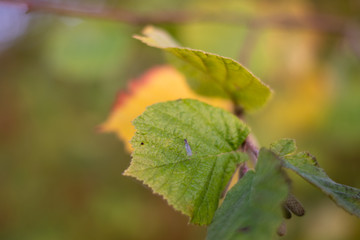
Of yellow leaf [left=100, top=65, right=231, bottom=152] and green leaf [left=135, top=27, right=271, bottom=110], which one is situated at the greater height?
green leaf [left=135, top=27, right=271, bottom=110]

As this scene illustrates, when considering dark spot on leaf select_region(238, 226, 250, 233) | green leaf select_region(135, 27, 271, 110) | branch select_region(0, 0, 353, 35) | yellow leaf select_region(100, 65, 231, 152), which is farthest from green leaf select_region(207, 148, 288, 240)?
branch select_region(0, 0, 353, 35)

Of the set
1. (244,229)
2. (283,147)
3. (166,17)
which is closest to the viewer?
(244,229)

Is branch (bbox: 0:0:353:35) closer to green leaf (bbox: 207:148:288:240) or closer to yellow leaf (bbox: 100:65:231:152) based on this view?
yellow leaf (bbox: 100:65:231:152)

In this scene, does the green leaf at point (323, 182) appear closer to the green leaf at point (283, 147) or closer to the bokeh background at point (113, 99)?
the green leaf at point (283, 147)

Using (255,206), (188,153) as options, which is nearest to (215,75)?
(188,153)

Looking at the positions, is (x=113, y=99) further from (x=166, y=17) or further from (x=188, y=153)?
(x=166, y=17)

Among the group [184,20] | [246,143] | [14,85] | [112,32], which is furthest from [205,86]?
[14,85]
